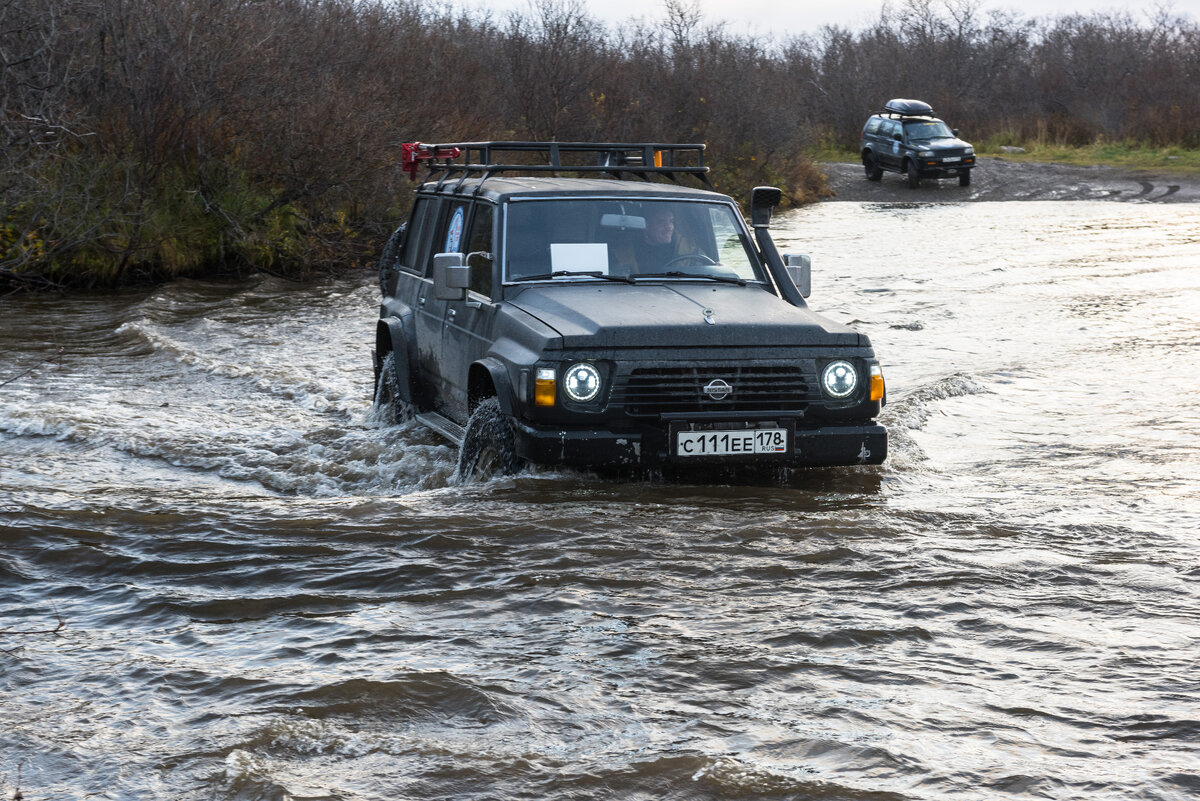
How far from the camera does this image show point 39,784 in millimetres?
3693

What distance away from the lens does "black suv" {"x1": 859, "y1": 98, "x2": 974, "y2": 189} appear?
36.4m

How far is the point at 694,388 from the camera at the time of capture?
251 inches

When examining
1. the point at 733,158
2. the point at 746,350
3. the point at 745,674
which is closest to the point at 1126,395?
the point at 746,350

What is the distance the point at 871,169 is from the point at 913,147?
2144 mm

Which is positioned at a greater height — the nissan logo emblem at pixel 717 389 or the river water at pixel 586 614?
the nissan logo emblem at pixel 717 389

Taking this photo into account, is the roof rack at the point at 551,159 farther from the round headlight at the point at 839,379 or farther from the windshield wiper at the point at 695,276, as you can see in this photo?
the round headlight at the point at 839,379

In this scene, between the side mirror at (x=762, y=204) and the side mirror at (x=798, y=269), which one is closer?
the side mirror at (x=798, y=269)

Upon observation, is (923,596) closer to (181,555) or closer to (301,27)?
(181,555)

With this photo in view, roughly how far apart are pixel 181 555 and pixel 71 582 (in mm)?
481

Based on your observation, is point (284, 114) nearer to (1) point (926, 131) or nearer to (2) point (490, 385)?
(2) point (490, 385)

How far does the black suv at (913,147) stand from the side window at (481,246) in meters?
30.6

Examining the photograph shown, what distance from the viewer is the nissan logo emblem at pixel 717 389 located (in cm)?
637

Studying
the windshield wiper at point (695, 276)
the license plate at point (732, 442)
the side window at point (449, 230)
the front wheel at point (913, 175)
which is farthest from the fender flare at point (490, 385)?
the front wheel at point (913, 175)

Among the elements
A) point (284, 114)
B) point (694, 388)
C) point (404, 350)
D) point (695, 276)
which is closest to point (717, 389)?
point (694, 388)
